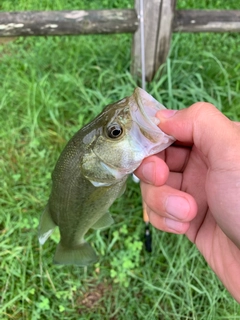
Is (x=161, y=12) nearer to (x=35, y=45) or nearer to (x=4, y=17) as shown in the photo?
(x=4, y=17)

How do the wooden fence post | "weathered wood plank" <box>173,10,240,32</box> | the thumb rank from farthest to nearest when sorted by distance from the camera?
"weathered wood plank" <box>173,10,240,32</box>, the wooden fence post, the thumb

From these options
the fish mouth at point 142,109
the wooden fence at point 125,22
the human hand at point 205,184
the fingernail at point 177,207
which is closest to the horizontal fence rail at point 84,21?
the wooden fence at point 125,22

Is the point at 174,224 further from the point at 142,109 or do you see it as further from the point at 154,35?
the point at 154,35

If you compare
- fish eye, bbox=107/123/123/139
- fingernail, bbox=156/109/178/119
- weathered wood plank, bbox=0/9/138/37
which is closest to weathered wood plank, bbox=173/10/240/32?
weathered wood plank, bbox=0/9/138/37

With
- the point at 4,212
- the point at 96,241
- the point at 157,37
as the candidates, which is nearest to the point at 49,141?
the point at 4,212

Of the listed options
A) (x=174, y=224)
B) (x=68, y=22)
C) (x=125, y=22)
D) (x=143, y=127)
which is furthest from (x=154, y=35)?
(x=174, y=224)

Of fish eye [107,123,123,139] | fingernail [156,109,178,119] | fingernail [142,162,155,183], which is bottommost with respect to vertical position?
fingernail [142,162,155,183]

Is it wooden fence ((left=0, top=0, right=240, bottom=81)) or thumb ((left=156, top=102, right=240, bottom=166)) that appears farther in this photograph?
wooden fence ((left=0, top=0, right=240, bottom=81))

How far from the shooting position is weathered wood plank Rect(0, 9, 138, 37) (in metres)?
2.44

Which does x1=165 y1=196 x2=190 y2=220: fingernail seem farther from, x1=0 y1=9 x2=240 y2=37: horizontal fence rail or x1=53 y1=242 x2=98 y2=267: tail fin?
x1=0 y1=9 x2=240 y2=37: horizontal fence rail

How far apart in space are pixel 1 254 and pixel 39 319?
522 mm

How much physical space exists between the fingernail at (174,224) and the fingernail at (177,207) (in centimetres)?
9

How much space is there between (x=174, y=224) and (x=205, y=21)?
1607 mm

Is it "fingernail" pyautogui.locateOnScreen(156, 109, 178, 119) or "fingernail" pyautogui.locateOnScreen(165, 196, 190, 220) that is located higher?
"fingernail" pyautogui.locateOnScreen(156, 109, 178, 119)
